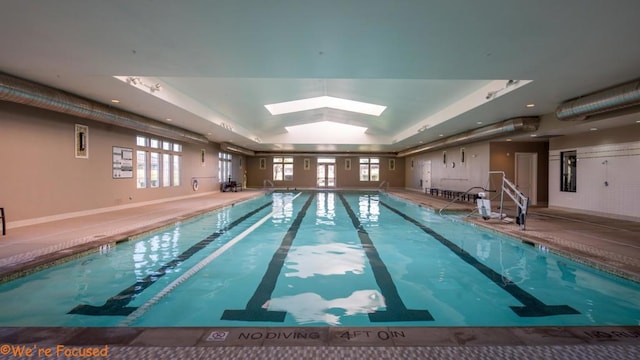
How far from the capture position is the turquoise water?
2.82 m

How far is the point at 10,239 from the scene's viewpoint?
4.85 meters

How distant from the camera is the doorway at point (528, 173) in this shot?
36.0 ft

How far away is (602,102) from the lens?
17.2 ft

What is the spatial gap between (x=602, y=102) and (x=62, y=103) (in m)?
8.78

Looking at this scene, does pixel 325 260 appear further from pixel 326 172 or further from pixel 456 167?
pixel 326 172

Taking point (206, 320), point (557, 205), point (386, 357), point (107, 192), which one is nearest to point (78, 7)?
point (206, 320)

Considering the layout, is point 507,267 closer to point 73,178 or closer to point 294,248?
point 294,248

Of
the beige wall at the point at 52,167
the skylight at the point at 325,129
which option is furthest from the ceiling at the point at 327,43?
the skylight at the point at 325,129

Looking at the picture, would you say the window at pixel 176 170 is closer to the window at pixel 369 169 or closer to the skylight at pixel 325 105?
the skylight at pixel 325 105

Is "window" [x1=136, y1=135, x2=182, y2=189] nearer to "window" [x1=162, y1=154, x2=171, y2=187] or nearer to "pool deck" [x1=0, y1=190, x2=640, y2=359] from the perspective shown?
"window" [x1=162, y1=154, x2=171, y2=187]

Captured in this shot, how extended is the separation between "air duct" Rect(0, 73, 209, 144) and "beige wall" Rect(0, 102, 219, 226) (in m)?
0.72

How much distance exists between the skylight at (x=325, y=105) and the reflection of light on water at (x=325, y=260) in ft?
19.6

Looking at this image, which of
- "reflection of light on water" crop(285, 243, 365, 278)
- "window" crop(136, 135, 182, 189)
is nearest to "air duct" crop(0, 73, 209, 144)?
"window" crop(136, 135, 182, 189)

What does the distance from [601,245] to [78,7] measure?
6746 millimetres
